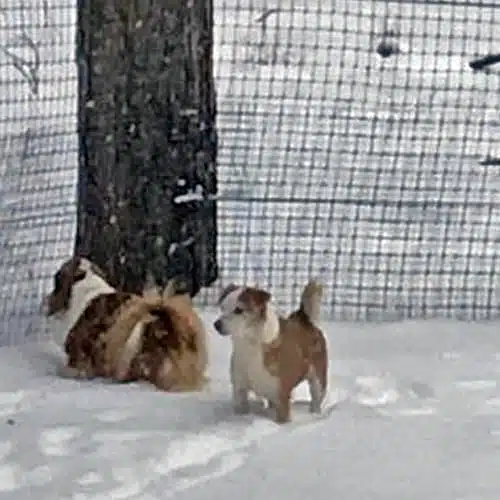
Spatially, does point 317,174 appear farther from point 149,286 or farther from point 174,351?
point 174,351

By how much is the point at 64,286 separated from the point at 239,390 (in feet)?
3.09

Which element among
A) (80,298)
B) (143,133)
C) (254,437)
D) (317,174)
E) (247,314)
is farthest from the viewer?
(317,174)

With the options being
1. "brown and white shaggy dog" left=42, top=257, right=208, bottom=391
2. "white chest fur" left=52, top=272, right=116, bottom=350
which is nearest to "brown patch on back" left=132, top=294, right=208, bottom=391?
"brown and white shaggy dog" left=42, top=257, right=208, bottom=391

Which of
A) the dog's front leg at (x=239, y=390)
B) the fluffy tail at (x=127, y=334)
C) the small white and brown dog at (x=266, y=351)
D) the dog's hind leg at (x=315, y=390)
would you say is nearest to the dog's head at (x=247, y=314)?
the small white and brown dog at (x=266, y=351)

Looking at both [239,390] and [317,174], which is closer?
[239,390]

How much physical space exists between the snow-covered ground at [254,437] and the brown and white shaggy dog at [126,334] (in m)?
0.08

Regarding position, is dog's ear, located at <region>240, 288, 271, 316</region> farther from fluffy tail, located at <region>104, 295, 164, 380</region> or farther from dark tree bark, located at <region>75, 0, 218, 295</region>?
dark tree bark, located at <region>75, 0, 218, 295</region>

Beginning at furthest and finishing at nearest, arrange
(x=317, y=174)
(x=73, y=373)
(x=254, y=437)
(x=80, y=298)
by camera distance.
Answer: (x=317, y=174)
(x=80, y=298)
(x=73, y=373)
(x=254, y=437)

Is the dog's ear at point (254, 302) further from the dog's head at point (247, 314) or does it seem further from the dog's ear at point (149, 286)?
the dog's ear at point (149, 286)

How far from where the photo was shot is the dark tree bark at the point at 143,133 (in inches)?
216

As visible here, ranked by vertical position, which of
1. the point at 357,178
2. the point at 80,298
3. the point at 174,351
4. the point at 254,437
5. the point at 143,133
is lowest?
the point at 254,437

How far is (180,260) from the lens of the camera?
5.81 m

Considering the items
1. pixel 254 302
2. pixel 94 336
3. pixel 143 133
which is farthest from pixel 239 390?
pixel 143 133

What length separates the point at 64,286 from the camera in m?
5.27
